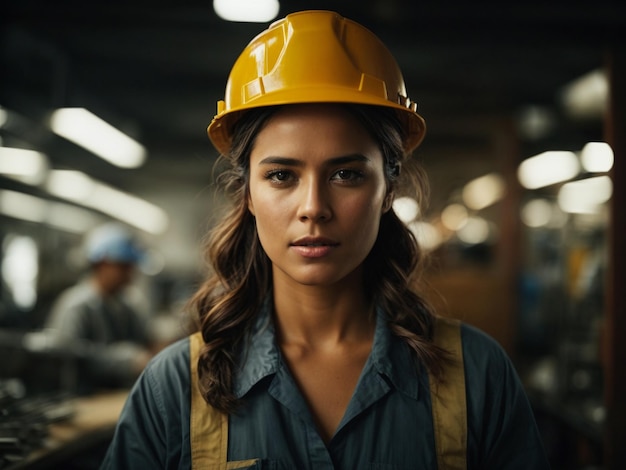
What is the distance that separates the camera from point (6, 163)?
6.81 metres

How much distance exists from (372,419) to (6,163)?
6655 millimetres

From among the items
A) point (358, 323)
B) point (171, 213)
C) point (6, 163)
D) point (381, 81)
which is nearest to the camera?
point (381, 81)

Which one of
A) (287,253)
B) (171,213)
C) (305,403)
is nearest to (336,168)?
(287,253)

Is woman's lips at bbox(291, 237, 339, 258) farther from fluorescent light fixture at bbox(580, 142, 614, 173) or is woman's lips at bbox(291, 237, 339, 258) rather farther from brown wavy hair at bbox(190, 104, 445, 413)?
fluorescent light fixture at bbox(580, 142, 614, 173)

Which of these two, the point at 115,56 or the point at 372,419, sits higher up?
the point at 115,56

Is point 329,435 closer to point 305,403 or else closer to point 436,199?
point 305,403

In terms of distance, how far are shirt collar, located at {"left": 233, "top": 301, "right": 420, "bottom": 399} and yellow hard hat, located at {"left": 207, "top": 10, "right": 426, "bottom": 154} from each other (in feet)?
2.13

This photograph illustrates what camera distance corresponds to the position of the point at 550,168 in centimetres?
961

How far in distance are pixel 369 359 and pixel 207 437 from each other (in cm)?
51

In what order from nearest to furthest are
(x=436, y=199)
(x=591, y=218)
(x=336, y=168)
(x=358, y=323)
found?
(x=336, y=168)
(x=358, y=323)
(x=591, y=218)
(x=436, y=199)

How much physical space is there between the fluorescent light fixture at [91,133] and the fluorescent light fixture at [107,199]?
4.73 feet

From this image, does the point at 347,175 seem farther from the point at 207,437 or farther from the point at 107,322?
the point at 107,322

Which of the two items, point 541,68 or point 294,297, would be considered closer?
point 294,297

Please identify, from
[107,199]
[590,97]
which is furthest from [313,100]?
[107,199]
